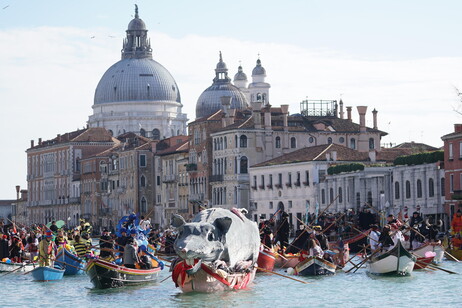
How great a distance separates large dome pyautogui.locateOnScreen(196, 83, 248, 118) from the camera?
439 ft

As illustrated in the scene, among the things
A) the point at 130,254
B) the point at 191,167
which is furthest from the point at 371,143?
the point at 130,254

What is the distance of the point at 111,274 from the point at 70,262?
7.08m

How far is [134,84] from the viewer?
148125mm

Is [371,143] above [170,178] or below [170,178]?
above

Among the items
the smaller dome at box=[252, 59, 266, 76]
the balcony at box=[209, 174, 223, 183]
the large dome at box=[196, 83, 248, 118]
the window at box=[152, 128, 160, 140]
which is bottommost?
the balcony at box=[209, 174, 223, 183]

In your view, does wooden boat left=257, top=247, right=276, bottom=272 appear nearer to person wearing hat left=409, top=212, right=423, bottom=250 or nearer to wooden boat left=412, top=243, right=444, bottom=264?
wooden boat left=412, top=243, right=444, bottom=264

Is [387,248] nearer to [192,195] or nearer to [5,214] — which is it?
[192,195]

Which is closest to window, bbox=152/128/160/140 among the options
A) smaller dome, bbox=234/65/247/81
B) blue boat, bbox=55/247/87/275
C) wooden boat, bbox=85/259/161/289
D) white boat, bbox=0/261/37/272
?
smaller dome, bbox=234/65/247/81

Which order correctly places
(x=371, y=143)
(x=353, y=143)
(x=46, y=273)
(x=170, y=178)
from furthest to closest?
(x=170, y=178) < (x=371, y=143) < (x=353, y=143) < (x=46, y=273)

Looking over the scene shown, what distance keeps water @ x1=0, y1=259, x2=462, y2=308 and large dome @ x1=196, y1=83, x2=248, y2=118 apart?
9617 centimetres

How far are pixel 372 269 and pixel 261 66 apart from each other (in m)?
102

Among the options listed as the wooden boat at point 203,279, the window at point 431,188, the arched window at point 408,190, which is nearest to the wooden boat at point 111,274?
the wooden boat at point 203,279

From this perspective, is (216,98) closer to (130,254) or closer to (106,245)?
(106,245)

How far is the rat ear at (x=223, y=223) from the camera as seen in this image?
30.0 meters
